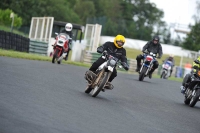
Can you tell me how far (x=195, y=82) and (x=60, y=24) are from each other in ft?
78.6

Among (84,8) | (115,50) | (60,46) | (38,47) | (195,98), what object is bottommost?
(38,47)

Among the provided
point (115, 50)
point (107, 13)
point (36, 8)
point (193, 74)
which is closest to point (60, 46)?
point (193, 74)

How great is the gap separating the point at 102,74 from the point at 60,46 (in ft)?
41.7

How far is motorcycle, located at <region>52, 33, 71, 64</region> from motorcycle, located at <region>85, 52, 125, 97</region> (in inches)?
478

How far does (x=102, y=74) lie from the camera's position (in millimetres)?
15648

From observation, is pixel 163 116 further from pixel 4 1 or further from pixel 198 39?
pixel 198 39

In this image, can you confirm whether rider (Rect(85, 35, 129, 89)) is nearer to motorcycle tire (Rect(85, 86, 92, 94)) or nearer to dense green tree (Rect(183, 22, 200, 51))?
motorcycle tire (Rect(85, 86, 92, 94))

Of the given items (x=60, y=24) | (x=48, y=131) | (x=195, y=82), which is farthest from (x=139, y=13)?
(x=48, y=131)

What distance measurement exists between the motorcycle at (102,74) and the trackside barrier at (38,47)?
22335 millimetres

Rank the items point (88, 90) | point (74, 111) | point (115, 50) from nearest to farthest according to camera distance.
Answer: point (74, 111), point (115, 50), point (88, 90)

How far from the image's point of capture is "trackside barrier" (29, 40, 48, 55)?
38.2 m

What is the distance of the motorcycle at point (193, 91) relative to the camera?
17884 mm

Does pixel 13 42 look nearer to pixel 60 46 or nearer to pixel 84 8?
pixel 60 46

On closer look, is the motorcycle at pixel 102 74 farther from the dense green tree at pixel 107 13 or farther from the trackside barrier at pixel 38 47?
the dense green tree at pixel 107 13
